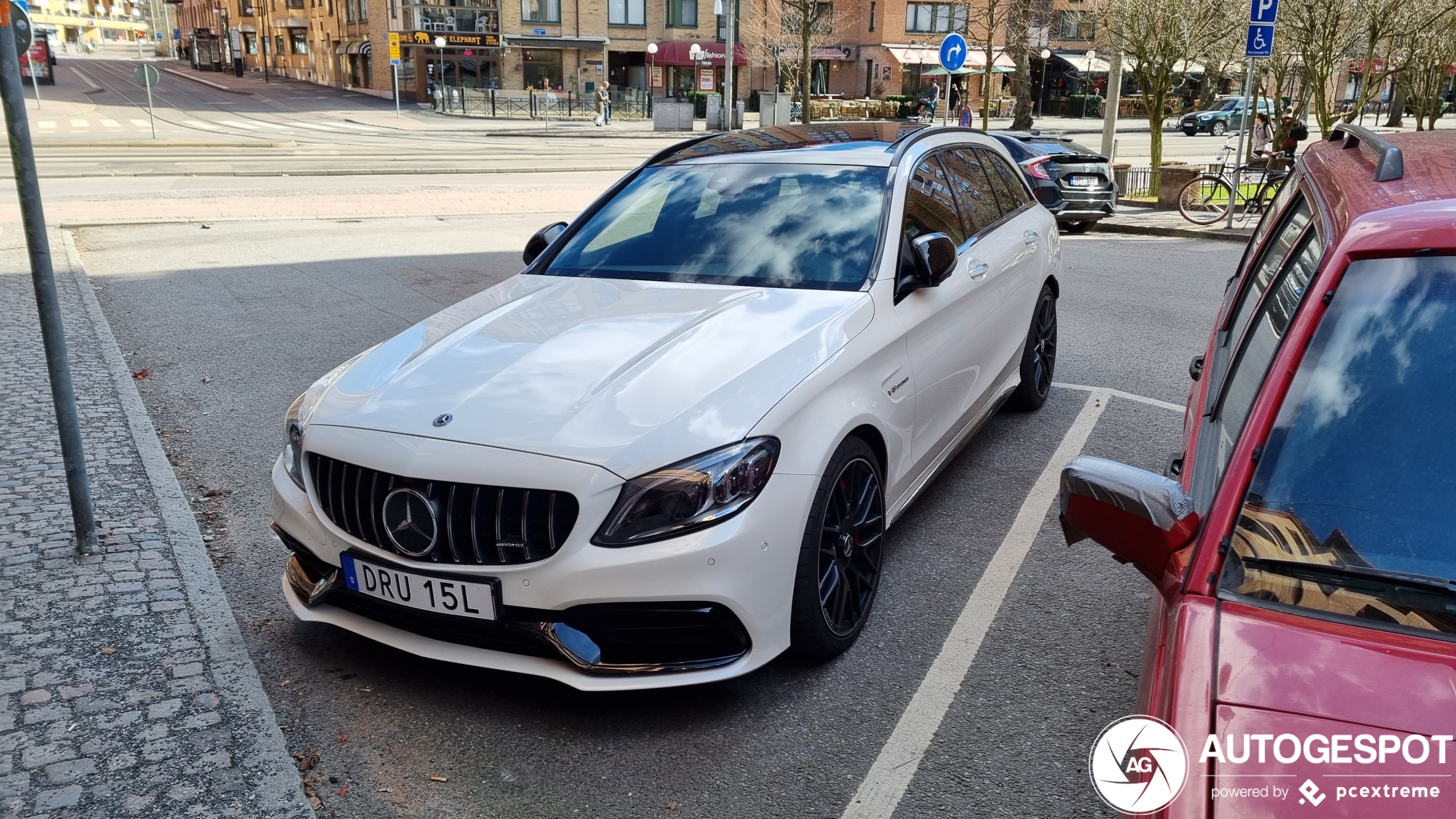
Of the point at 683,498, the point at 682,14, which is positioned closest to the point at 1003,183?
the point at 683,498

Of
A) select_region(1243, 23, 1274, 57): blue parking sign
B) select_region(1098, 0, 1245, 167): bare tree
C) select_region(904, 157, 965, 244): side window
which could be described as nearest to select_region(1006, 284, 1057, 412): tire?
select_region(904, 157, 965, 244): side window

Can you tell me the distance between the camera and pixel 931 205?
4988 mm

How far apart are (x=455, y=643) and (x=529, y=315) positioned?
4.68 feet

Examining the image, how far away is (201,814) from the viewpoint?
298 cm

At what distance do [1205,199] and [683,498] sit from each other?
607 inches

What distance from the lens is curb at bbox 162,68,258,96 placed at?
63.5m

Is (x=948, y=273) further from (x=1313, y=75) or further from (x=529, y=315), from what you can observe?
(x=1313, y=75)

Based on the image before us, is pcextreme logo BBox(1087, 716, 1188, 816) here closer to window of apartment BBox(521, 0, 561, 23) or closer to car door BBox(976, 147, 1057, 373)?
car door BBox(976, 147, 1057, 373)

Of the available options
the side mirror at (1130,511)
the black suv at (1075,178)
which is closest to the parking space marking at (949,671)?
the side mirror at (1130,511)

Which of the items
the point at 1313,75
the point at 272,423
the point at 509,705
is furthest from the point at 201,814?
the point at 1313,75

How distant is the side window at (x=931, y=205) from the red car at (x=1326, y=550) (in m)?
2.29

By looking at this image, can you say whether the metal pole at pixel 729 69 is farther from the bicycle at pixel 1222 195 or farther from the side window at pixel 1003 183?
the side window at pixel 1003 183

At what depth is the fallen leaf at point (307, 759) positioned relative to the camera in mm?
3246

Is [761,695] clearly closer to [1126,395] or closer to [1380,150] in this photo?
[1380,150]
